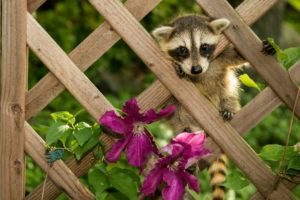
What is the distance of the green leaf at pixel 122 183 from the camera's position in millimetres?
3379

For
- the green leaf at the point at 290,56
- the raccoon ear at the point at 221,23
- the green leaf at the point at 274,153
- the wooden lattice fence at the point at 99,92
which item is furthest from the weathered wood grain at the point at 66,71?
the green leaf at the point at 290,56

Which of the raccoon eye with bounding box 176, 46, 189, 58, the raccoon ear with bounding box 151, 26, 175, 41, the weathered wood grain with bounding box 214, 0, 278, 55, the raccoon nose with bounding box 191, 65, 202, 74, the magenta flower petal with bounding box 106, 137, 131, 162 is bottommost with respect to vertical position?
the magenta flower petal with bounding box 106, 137, 131, 162

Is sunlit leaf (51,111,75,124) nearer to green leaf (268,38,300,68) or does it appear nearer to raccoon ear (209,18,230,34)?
raccoon ear (209,18,230,34)

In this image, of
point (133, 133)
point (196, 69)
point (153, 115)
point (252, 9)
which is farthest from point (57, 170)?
point (252, 9)

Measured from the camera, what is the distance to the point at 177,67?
144 inches

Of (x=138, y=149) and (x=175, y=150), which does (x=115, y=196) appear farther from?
(x=175, y=150)

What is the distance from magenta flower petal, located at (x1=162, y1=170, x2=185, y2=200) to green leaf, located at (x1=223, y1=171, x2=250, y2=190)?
38 cm

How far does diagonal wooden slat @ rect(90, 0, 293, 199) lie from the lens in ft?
11.2

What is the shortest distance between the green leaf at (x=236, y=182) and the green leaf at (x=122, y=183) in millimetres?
486

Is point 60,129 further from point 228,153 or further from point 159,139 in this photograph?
point 159,139

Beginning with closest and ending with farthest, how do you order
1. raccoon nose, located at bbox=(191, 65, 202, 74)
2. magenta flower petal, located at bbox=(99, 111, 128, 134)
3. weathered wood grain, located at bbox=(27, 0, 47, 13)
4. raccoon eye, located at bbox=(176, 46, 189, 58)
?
magenta flower petal, located at bbox=(99, 111, 128, 134)
weathered wood grain, located at bbox=(27, 0, 47, 13)
raccoon nose, located at bbox=(191, 65, 202, 74)
raccoon eye, located at bbox=(176, 46, 189, 58)

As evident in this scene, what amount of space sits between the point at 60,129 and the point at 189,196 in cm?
86

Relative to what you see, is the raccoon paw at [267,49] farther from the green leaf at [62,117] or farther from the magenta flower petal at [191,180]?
the green leaf at [62,117]

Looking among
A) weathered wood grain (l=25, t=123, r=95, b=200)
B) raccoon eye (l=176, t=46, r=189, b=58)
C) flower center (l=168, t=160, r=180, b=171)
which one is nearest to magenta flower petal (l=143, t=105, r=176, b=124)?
flower center (l=168, t=160, r=180, b=171)
